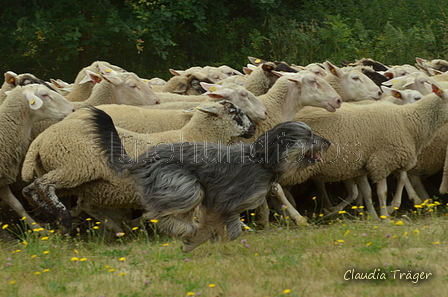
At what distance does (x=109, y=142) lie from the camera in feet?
18.7

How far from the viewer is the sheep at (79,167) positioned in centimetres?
607

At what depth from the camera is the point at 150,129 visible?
23.3 ft

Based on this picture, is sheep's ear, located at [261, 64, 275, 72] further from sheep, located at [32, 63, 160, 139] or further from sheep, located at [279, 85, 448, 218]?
sheep, located at [32, 63, 160, 139]

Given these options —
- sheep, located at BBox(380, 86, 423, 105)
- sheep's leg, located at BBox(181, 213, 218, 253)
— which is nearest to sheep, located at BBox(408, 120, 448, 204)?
sheep, located at BBox(380, 86, 423, 105)

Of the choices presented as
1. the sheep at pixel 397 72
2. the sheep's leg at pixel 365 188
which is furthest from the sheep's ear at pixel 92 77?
the sheep at pixel 397 72

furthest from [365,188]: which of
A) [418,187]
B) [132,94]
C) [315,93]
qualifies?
[132,94]

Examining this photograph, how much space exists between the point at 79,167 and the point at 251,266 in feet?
6.99

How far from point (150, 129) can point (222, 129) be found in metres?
0.77

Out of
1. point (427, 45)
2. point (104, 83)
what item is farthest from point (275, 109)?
point (427, 45)

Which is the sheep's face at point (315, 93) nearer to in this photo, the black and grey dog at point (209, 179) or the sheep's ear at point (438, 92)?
the sheep's ear at point (438, 92)

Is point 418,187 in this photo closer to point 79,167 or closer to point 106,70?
point 106,70

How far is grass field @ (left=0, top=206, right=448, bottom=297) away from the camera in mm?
4172

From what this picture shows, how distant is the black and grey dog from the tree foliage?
8.72 m

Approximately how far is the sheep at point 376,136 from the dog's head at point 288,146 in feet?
5.95
